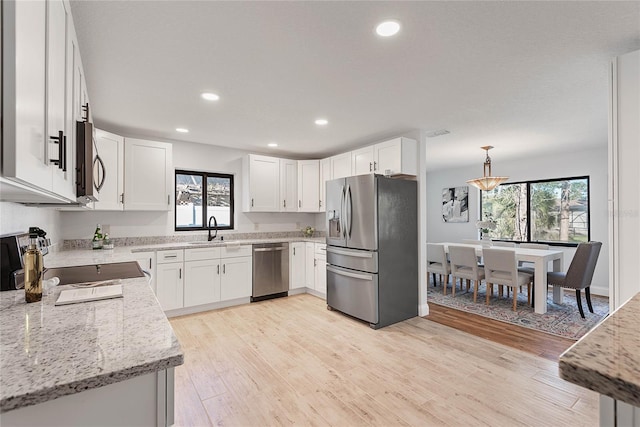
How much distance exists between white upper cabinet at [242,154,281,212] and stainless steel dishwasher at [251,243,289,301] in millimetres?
644

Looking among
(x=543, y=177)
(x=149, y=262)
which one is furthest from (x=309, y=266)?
(x=543, y=177)

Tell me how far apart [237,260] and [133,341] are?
11.3 ft

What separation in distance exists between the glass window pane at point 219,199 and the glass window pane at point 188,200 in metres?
0.15

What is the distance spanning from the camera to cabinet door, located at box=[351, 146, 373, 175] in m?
4.05

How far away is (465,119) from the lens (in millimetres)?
3379

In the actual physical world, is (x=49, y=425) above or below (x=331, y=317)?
above

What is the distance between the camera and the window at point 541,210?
525 cm

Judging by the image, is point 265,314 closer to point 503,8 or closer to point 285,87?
point 285,87

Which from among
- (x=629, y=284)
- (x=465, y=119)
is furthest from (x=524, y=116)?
(x=629, y=284)

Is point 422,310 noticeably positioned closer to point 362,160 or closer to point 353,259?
point 353,259

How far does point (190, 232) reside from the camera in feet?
14.5

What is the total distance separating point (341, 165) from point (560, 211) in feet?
13.5

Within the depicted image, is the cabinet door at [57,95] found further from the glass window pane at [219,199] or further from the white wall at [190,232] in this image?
the glass window pane at [219,199]

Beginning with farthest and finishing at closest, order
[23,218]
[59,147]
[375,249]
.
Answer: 1. [375,249]
2. [23,218]
3. [59,147]
